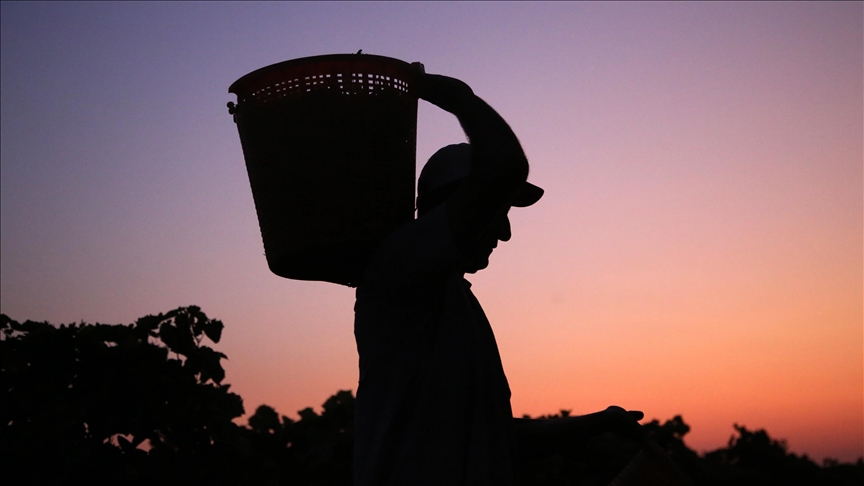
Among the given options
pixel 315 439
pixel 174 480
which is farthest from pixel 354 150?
pixel 315 439

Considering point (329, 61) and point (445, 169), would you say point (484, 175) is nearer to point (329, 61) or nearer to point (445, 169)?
point (445, 169)

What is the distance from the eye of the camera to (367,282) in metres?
2.51

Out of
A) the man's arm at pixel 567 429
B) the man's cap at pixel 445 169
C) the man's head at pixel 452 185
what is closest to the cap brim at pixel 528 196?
the man's cap at pixel 445 169

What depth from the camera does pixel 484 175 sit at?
226 cm

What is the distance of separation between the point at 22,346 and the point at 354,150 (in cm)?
494

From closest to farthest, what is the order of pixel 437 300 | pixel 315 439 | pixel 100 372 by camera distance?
pixel 437 300 < pixel 100 372 < pixel 315 439

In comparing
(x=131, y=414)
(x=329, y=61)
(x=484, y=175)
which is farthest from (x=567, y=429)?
(x=131, y=414)

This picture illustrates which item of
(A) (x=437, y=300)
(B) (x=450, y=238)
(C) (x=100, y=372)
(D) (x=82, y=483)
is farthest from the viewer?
(C) (x=100, y=372)

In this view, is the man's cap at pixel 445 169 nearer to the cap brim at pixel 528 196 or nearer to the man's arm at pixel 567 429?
the cap brim at pixel 528 196

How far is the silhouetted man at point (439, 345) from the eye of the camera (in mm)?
2309

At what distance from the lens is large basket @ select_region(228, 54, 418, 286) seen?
7.68 ft

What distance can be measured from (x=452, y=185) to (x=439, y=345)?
562mm

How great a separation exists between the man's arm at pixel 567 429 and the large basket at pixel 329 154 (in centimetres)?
103

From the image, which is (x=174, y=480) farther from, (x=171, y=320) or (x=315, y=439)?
(x=315, y=439)
